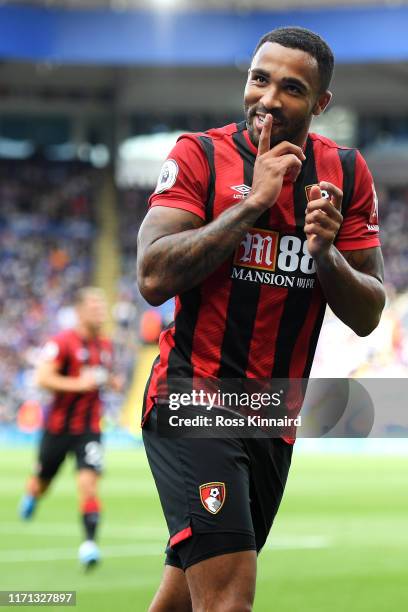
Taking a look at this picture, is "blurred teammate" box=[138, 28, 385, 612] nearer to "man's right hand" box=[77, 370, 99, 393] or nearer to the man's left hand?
the man's left hand

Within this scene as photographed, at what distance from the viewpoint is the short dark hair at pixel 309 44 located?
A: 12.6 feet

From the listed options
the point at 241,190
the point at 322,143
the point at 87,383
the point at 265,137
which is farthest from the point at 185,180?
the point at 87,383

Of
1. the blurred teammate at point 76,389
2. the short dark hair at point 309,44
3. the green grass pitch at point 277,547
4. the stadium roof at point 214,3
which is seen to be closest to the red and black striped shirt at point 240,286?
the short dark hair at point 309,44

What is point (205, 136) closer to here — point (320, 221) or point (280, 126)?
point (280, 126)

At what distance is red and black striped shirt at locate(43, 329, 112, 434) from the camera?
996 cm

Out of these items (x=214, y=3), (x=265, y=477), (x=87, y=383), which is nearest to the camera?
(x=265, y=477)

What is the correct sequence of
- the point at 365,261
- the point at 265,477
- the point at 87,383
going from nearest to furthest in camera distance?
the point at 265,477
the point at 365,261
the point at 87,383

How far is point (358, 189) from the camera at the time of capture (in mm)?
4078

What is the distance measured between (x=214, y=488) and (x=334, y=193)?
100 centimetres

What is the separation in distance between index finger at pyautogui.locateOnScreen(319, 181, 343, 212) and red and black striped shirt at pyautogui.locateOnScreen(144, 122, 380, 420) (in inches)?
8.9

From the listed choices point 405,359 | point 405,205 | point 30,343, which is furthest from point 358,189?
point 405,205

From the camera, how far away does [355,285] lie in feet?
12.4

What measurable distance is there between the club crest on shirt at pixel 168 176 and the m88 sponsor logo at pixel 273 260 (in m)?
0.30

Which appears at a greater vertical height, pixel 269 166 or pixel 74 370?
pixel 269 166
